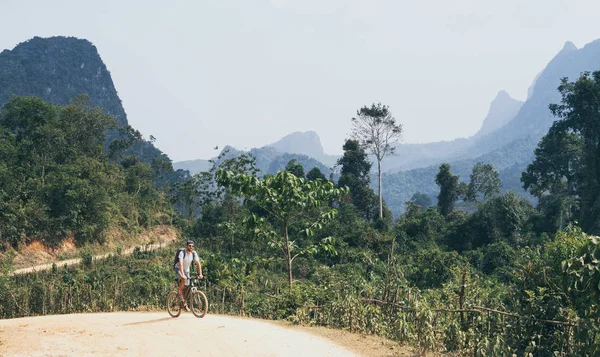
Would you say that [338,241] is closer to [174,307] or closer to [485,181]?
[174,307]

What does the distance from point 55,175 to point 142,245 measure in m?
6.58

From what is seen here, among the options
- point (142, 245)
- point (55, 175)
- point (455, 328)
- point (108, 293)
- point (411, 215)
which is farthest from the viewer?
point (411, 215)

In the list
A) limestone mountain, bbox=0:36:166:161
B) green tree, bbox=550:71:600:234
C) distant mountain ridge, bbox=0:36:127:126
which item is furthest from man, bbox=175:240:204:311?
distant mountain ridge, bbox=0:36:127:126

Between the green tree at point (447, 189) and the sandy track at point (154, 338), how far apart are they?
33.5m

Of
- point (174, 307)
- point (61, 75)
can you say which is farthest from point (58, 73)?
point (174, 307)

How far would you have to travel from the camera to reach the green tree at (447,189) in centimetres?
4000

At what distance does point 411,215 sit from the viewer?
1374 inches

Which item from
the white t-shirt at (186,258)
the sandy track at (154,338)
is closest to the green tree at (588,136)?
the sandy track at (154,338)

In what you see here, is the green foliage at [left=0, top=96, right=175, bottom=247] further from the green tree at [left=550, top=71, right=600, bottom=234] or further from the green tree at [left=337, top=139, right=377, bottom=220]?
the green tree at [left=550, top=71, right=600, bottom=234]

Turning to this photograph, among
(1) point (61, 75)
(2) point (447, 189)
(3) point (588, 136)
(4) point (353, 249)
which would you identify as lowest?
(4) point (353, 249)

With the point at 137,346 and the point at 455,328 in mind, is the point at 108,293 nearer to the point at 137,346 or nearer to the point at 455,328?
the point at 137,346

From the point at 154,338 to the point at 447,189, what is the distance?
35886 millimetres

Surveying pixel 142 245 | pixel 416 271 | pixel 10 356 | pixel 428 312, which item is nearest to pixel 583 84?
pixel 416 271

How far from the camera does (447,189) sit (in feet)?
132
